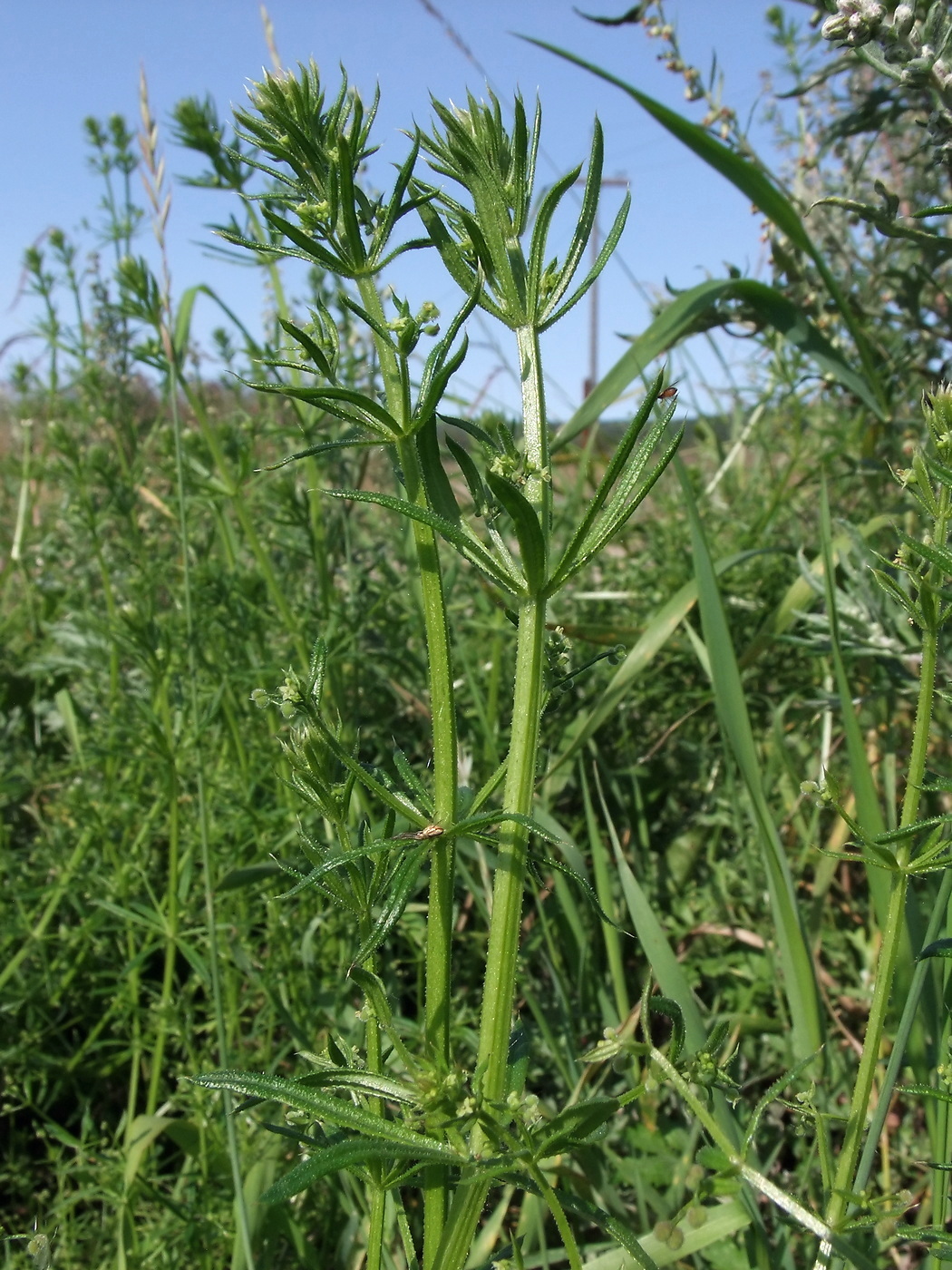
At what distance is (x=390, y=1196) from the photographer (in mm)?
1075

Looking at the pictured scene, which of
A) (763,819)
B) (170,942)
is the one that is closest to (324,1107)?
(763,819)

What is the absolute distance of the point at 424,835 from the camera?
2.75 feet

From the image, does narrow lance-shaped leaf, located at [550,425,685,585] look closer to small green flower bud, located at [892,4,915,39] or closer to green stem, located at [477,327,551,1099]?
green stem, located at [477,327,551,1099]

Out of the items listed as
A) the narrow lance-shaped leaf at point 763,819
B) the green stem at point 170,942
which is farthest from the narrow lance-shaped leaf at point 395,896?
the green stem at point 170,942

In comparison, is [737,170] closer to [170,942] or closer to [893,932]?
[893,932]

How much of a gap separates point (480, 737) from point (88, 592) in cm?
148

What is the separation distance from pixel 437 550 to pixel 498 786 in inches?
11.5

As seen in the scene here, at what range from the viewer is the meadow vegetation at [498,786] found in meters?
0.87

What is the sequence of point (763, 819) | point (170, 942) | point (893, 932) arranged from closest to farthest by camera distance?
point (893, 932) → point (763, 819) → point (170, 942)

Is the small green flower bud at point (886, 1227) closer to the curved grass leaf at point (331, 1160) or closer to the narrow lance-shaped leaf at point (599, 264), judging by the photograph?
the curved grass leaf at point (331, 1160)

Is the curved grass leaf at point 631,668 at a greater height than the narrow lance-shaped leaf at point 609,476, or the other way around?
the narrow lance-shaped leaf at point 609,476

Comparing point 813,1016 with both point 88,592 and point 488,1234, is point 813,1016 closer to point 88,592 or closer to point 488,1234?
point 488,1234

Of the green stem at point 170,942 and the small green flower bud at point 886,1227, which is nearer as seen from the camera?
the small green flower bud at point 886,1227

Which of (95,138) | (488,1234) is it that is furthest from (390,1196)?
(95,138)
